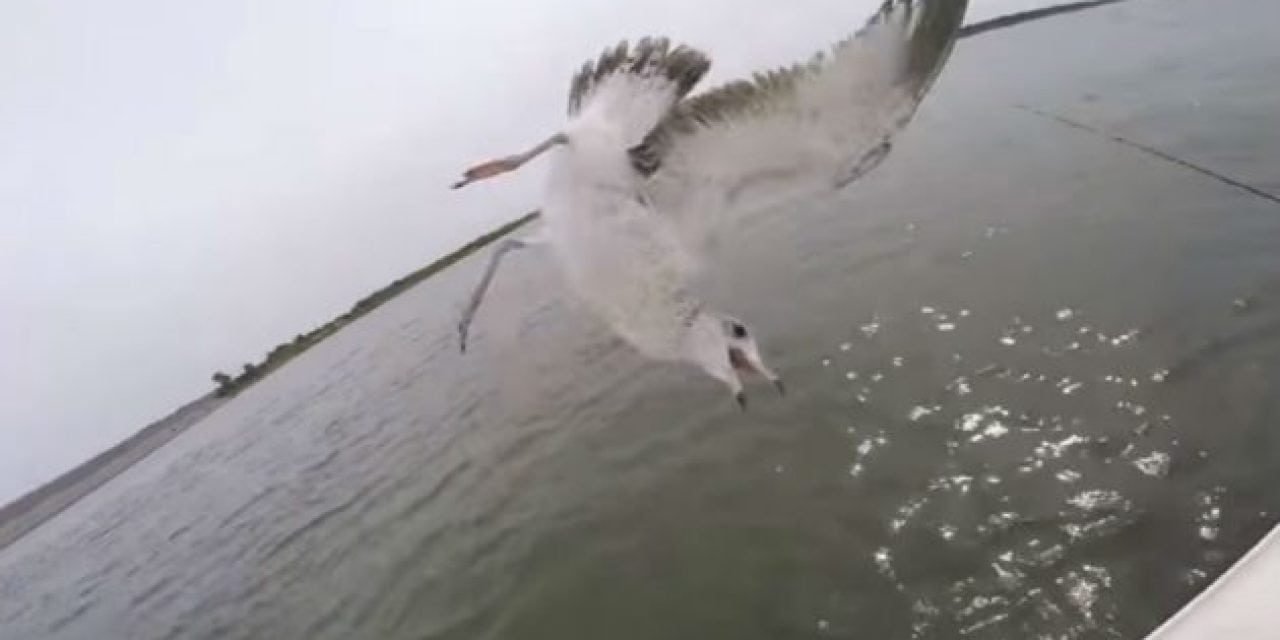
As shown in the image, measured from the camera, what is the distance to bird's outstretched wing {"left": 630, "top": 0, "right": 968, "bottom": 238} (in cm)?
405

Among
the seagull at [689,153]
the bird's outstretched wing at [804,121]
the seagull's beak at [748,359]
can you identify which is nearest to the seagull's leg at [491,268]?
the seagull at [689,153]

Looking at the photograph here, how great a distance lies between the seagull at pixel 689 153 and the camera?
13.5 ft

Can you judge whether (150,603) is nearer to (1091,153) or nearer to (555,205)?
(555,205)

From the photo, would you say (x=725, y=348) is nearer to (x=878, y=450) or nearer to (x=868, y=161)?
(x=868, y=161)

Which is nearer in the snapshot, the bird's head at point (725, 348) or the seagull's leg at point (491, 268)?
the seagull's leg at point (491, 268)

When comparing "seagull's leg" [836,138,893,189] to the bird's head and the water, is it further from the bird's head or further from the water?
the water

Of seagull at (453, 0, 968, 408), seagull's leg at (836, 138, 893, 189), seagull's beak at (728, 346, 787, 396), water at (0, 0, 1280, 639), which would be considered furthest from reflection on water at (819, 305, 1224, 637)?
seagull's leg at (836, 138, 893, 189)

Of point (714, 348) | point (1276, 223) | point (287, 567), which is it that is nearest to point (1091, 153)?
point (1276, 223)

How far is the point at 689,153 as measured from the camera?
4.55m

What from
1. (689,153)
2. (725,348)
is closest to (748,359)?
(725,348)

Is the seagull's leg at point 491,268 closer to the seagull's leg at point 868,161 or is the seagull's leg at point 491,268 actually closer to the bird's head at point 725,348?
the bird's head at point 725,348

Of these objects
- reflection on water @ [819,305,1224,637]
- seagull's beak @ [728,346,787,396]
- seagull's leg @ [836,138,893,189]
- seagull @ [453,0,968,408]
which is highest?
seagull @ [453,0,968,408]

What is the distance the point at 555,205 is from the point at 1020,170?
16.3m

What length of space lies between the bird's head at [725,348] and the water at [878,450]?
9.13 feet
